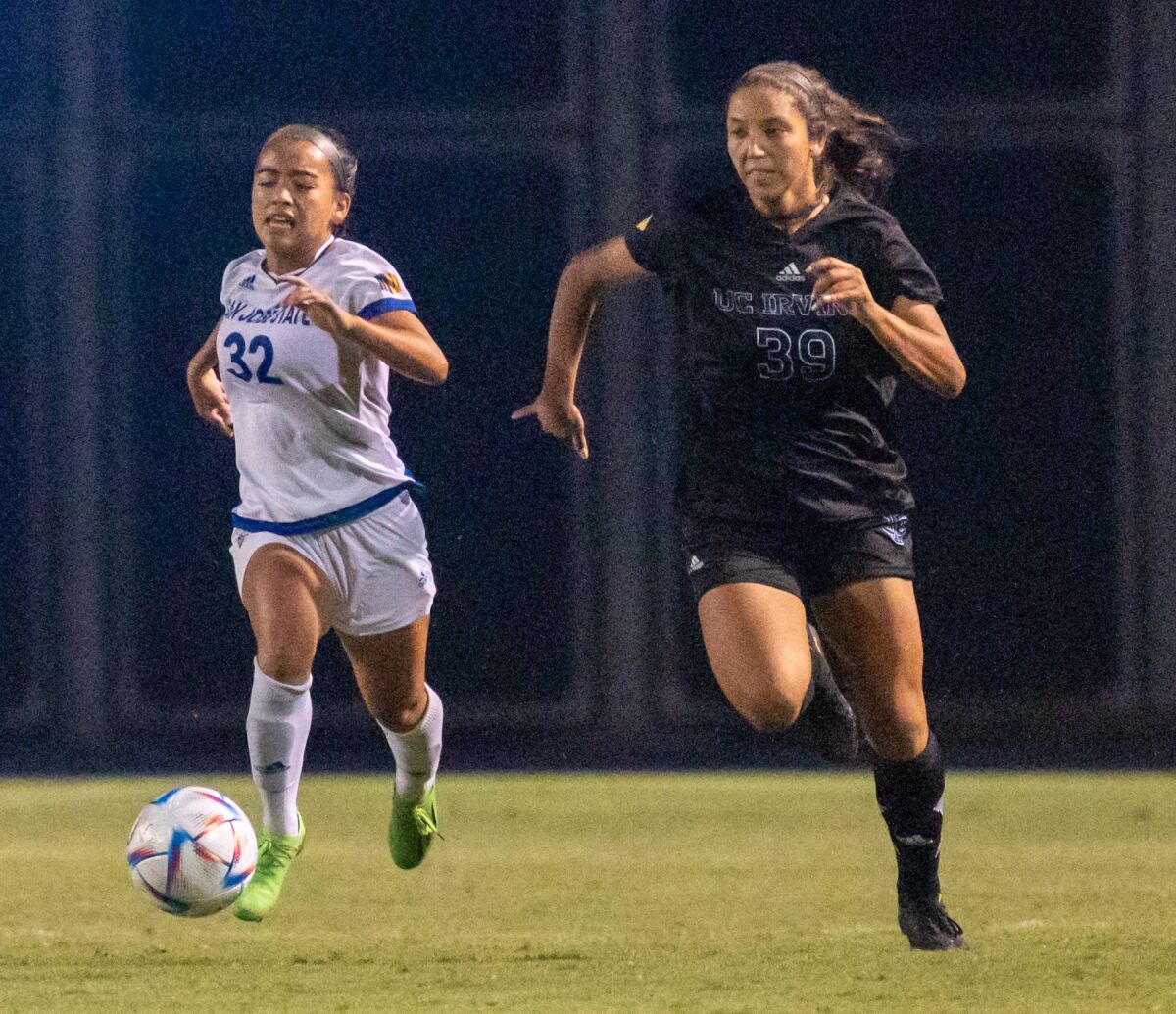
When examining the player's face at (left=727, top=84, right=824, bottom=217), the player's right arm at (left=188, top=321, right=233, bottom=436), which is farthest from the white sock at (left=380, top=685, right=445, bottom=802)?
the player's face at (left=727, top=84, right=824, bottom=217)

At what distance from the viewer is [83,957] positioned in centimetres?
588

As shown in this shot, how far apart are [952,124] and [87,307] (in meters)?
4.33

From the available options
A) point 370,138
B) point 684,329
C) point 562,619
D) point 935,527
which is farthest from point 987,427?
point 684,329

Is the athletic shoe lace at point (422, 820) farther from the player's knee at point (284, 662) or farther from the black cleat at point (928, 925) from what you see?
the black cleat at point (928, 925)

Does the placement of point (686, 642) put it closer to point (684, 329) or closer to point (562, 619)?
point (562, 619)

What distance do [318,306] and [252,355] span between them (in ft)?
1.15

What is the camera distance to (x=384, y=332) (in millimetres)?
5758

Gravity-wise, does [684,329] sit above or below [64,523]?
above

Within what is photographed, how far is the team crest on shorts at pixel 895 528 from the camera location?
5520mm

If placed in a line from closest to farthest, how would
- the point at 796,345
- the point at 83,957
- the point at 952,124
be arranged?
the point at 796,345 < the point at 83,957 < the point at 952,124

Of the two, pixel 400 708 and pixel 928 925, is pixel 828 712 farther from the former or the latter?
pixel 400 708

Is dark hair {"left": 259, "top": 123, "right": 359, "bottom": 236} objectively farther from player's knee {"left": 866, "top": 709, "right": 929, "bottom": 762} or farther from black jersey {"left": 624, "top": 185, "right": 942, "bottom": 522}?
player's knee {"left": 866, "top": 709, "right": 929, "bottom": 762}

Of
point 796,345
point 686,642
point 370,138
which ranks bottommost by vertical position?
point 686,642

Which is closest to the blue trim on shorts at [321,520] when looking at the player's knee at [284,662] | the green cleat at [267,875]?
the player's knee at [284,662]
